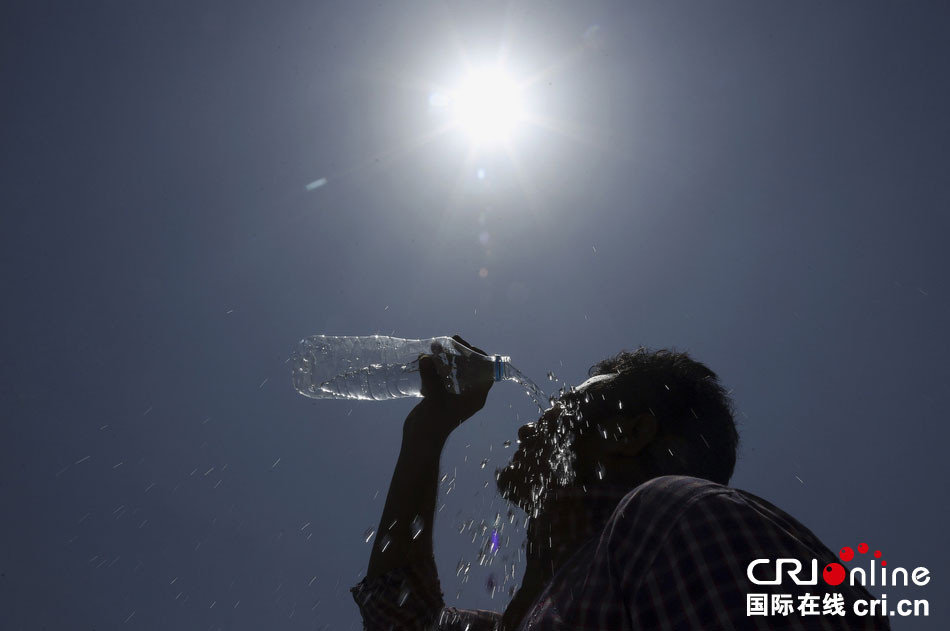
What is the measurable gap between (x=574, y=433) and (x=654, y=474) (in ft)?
1.41

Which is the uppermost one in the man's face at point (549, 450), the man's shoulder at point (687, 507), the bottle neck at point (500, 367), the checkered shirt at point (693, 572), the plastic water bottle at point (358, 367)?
the plastic water bottle at point (358, 367)

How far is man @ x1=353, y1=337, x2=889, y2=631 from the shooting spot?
1.05 m

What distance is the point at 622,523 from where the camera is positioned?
1327 mm

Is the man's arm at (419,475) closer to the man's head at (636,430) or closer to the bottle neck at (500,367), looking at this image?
the bottle neck at (500,367)

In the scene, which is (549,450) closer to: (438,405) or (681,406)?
(681,406)

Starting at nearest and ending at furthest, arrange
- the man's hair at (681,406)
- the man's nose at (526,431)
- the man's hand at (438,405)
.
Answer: the man's hair at (681,406) → the man's nose at (526,431) → the man's hand at (438,405)

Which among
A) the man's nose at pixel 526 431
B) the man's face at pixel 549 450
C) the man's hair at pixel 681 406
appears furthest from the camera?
the man's nose at pixel 526 431

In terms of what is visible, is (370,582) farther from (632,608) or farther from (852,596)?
(852,596)

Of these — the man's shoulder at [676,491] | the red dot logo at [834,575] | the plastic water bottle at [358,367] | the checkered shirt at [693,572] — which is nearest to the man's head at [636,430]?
Answer: the checkered shirt at [693,572]

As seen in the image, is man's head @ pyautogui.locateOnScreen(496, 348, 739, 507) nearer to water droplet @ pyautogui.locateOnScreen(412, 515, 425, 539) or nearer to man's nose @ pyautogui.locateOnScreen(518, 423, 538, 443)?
man's nose @ pyautogui.locateOnScreen(518, 423, 538, 443)

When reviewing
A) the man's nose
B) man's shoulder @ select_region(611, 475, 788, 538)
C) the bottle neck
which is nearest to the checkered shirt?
man's shoulder @ select_region(611, 475, 788, 538)

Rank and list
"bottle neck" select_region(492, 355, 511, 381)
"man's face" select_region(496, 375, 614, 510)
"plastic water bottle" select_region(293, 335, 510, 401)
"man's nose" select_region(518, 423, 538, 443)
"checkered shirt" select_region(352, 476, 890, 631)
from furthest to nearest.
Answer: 1. "plastic water bottle" select_region(293, 335, 510, 401)
2. "bottle neck" select_region(492, 355, 511, 381)
3. "man's nose" select_region(518, 423, 538, 443)
4. "man's face" select_region(496, 375, 614, 510)
5. "checkered shirt" select_region(352, 476, 890, 631)

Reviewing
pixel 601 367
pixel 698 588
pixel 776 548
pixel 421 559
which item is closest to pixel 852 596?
pixel 776 548

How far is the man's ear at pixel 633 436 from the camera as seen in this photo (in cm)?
226
